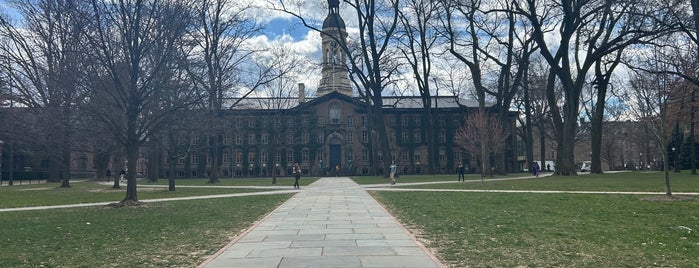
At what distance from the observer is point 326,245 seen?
9703 mm

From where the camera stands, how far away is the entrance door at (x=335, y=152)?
261 feet

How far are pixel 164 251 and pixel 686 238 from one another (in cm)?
906

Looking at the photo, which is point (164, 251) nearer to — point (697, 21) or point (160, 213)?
point (160, 213)

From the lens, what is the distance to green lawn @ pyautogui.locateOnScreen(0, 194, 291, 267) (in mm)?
8758

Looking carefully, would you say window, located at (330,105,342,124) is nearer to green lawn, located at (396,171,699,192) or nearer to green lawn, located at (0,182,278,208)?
green lawn, located at (396,171,699,192)

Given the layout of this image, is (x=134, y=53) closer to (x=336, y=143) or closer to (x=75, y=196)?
(x=75, y=196)

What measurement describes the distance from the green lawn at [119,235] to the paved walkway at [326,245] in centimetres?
58

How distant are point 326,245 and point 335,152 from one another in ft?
231

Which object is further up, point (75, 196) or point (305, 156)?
point (305, 156)

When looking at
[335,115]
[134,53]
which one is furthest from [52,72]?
[335,115]

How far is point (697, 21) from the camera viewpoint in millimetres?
24516

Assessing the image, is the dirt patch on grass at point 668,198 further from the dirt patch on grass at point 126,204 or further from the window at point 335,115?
the window at point 335,115

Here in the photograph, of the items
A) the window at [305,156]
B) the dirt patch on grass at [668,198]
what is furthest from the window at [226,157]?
the dirt patch on grass at [668,198]

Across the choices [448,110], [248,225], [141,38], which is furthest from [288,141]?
[248,225]
